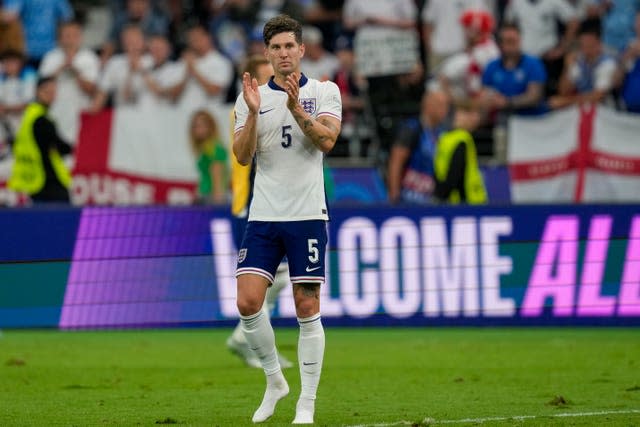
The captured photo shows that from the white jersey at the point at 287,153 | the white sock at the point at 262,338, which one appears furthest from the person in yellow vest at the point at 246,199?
the white jersey at the point at 287,153

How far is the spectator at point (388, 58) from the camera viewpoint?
68.7 ft

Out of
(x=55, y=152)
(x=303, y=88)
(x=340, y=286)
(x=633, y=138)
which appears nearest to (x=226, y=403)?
(x=303, y=88)

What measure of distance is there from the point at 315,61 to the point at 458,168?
5134 mm

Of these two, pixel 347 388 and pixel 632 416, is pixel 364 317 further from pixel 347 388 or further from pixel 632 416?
pixel 632 416

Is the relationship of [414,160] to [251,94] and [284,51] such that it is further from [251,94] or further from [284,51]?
[251,94]

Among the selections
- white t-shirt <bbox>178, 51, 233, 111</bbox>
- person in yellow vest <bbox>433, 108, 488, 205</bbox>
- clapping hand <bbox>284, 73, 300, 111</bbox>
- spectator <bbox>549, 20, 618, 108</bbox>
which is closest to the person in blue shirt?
spectator <bbox>549, 20, 618, 108</bbox>

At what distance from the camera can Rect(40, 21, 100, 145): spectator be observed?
70.1 ft

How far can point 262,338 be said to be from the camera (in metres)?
9.34

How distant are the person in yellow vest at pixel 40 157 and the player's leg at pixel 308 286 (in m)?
9.64

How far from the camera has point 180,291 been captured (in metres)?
16.3

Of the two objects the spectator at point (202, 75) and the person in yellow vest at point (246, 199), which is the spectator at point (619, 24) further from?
the person in yellow vest at point (246, 199)

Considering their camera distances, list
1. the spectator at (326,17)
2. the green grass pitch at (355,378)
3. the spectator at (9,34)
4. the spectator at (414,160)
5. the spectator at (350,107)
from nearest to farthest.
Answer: the green grass pitch at (355,378), the spectator at (414,160), the spectator at (350,107), the spectator at (9,34), the spectator at (326,17)

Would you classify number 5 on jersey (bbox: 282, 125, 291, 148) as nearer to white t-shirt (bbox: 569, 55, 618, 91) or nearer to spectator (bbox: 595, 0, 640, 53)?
white t-shirt (bbox: 569, 55, 618, 91)

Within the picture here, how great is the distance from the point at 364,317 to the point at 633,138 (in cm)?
589
